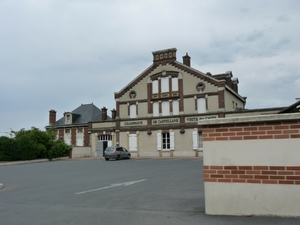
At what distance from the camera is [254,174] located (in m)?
5.62

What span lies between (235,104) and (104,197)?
33.0 m

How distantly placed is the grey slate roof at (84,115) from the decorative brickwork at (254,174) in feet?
137

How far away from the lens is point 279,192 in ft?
17.8

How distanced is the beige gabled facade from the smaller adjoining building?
4279mm

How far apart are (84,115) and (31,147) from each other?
1249 cm

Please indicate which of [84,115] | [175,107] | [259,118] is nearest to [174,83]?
[175,107]

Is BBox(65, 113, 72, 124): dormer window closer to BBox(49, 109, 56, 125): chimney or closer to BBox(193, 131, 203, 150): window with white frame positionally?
BBox(49, 109, 56, 125): chimney

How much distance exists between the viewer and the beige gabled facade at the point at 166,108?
1383 inches

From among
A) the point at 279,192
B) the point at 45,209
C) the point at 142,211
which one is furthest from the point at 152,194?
the point at 279,192

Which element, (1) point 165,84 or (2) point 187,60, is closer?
(1) point 165,84

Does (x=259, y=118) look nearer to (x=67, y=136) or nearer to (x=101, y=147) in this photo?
(x=101, y=147)

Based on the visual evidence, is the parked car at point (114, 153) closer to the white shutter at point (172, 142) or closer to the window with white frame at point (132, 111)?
the white shutter at point (172, 142)

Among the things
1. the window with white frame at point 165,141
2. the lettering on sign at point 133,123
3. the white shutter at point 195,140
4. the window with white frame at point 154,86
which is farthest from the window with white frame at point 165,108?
the white shutter at point 195,140

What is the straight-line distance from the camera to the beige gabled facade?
3512 centimetres
